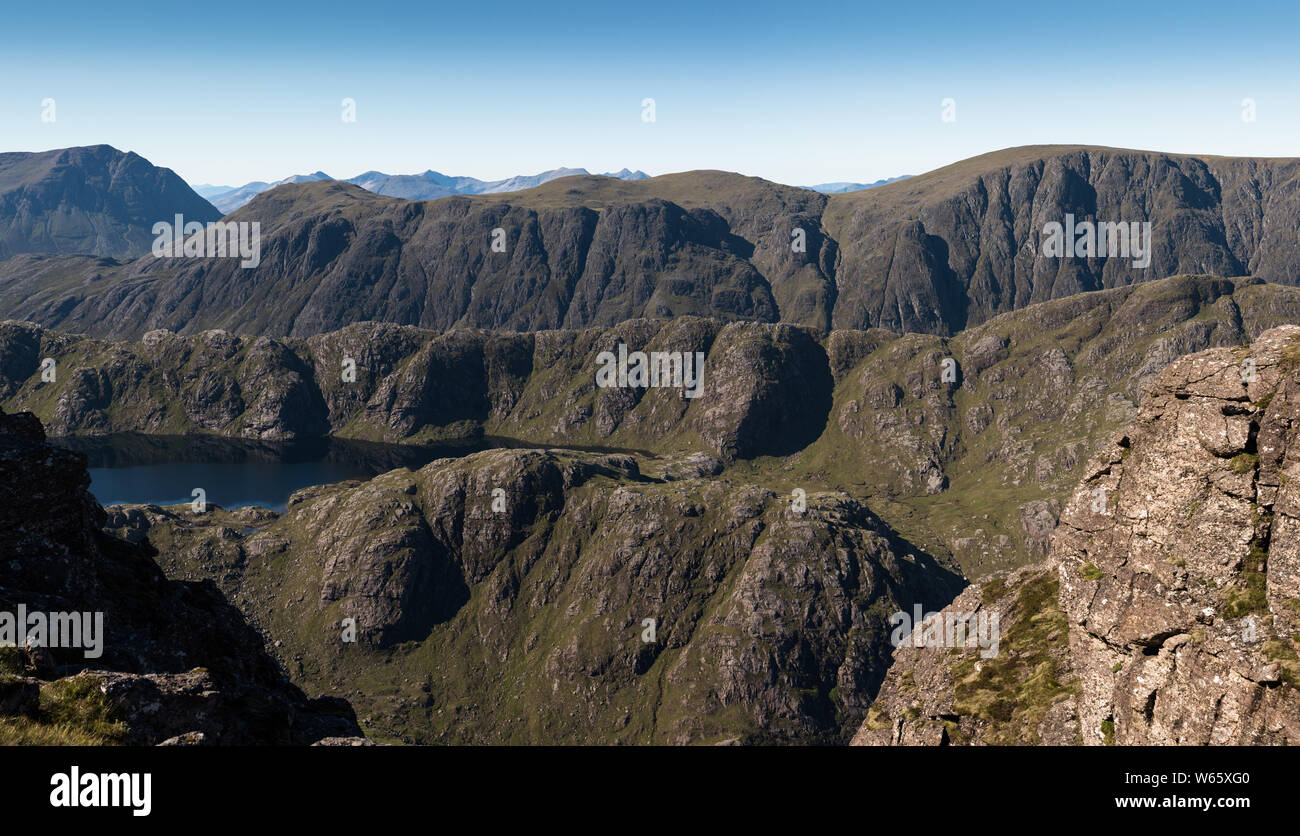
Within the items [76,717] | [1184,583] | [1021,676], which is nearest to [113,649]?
[76,717]

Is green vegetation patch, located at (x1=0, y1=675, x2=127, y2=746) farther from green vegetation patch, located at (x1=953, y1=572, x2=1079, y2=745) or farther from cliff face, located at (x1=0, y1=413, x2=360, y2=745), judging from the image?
green vegetation patch, located at (x1=953, y1=572, x2=1079, y2=745)

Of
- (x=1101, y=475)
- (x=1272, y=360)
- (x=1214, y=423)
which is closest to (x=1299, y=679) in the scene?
(x=1214, y=423)

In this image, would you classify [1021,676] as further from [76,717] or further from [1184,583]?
[76,717]

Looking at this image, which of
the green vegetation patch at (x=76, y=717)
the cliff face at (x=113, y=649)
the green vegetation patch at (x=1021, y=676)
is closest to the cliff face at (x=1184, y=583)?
the green vegetation patch at (x=1021, y=676)

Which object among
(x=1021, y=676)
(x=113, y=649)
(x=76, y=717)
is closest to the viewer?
(x=76, y=717)
